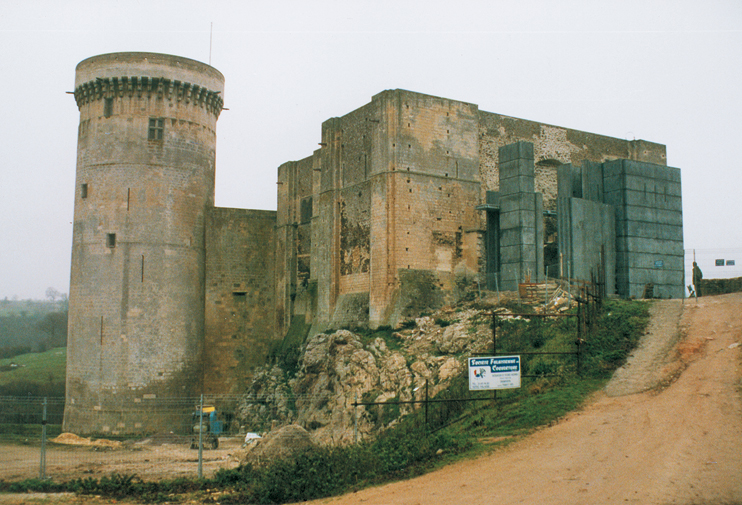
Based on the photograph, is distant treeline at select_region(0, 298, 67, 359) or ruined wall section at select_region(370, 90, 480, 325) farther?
distant treeline at select_region(0, 298, 67, 359)

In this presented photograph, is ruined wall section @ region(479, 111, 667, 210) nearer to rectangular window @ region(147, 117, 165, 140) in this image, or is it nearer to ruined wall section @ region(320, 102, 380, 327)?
ruined wall section @ region(320, 102, 380, 327)

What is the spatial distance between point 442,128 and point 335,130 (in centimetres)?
482

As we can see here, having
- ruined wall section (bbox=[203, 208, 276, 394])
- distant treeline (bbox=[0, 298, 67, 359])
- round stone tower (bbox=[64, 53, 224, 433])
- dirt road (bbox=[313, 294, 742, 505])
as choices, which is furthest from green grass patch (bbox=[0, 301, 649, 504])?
distant treeline (bbox=[0, 298, 67, 359])

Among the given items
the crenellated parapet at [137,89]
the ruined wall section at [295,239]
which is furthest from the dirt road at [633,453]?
the crenellated parapet at [137,89]

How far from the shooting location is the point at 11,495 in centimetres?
1406

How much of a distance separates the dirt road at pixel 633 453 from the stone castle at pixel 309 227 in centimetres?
964

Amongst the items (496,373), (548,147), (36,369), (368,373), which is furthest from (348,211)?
(36,369)

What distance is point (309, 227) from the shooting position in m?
32.1

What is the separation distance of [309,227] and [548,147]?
10950mm

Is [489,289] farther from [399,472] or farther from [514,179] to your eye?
[399,472]

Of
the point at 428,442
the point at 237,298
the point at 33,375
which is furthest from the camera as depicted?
the point at 33,375

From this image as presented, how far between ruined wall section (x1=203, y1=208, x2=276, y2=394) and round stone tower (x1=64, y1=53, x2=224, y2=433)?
92 centimetres

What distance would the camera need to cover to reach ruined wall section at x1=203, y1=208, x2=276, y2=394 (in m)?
31.4

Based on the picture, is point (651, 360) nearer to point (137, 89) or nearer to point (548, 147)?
point (548, 147)
